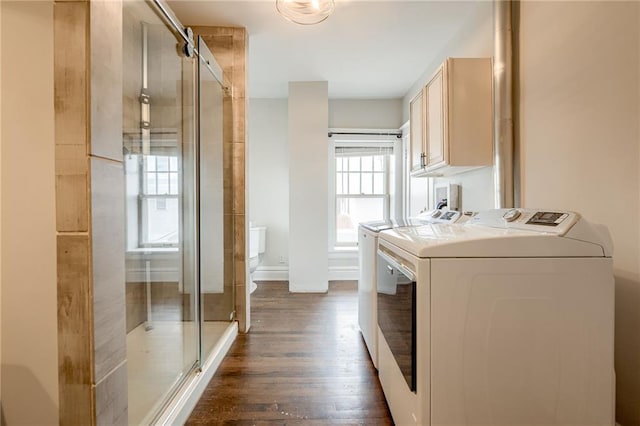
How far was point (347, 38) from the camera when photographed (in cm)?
253

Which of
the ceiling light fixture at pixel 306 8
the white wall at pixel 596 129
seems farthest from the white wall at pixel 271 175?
the white wall at pixel 596 129

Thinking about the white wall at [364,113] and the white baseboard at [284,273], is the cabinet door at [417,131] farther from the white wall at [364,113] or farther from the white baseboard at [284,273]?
the white baseboard at [284,273]

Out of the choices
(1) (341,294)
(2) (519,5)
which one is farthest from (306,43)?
(1) (341,294)

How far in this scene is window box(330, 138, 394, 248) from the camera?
4184 millimetres

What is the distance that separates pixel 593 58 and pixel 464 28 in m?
1.29

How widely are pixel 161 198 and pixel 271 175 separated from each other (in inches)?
91.3

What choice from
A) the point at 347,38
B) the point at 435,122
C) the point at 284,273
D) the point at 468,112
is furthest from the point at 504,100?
the point at 284,273

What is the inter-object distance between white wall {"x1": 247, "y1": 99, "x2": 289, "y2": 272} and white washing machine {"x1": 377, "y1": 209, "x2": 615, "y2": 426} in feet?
10.5

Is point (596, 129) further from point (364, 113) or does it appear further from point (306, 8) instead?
point (364, 113)

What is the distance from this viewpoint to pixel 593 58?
1251 mm

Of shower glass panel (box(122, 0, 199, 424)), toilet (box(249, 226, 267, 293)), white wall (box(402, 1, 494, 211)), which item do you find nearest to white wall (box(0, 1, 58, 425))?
shower glass panel (box(122, 0, 199, 424))

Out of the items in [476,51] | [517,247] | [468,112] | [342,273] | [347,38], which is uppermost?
[347,38]

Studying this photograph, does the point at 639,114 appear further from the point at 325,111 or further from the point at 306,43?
the point at 325,111

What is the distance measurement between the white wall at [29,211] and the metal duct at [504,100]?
6.49 ft
